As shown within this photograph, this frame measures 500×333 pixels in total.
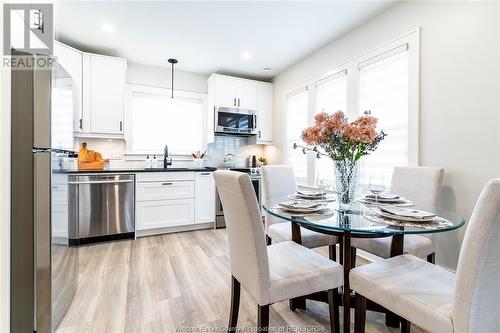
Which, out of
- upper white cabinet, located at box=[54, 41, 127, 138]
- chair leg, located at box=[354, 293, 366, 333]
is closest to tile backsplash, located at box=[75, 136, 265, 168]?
upper white cabinet, located at box=[54, 41, 127, 138]

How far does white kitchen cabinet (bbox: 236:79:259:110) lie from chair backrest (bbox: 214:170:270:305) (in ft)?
10.2

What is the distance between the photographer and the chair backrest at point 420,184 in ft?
6.06

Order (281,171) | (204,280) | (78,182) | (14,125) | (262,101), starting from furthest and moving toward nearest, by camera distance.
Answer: (262,101), (78,182), (281,171), (204,280), (14,125)

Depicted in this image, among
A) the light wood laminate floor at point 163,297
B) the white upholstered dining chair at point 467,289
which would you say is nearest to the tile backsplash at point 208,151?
the light wood laminate floor at point 163,297

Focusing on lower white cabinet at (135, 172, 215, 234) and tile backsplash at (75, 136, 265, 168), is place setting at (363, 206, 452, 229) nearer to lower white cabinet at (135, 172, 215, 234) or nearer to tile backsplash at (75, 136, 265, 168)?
lower white cabinet at (135, 172, 215, 234)

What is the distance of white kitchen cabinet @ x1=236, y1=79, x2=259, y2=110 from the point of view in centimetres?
417

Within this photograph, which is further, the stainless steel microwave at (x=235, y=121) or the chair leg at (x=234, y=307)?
the stainless steel microwave at (x=235, y=121)

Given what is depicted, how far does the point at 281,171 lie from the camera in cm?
251

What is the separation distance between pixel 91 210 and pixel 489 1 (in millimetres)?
4250

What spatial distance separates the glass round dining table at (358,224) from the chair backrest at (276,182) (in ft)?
2.44

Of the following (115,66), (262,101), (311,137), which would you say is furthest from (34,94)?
(262,101)

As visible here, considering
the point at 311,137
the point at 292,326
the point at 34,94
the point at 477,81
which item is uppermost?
the point at 477,81

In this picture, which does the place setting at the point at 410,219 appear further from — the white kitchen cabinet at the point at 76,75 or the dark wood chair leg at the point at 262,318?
the white kitchen cabinet at the point at 76,75

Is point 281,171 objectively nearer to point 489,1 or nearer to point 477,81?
point 477,81
